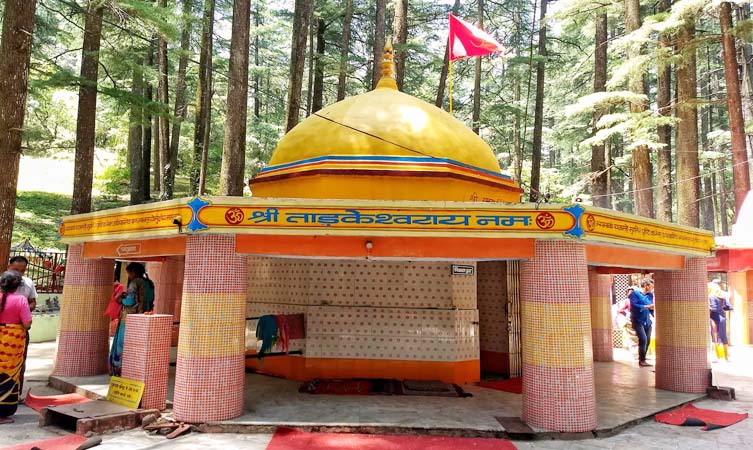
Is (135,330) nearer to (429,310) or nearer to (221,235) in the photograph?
(221,235)

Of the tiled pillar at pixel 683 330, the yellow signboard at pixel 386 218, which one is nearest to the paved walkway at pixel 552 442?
the tiled pillar at pixel 683 330

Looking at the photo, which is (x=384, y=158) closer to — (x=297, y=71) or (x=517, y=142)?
(x=297, y=71)

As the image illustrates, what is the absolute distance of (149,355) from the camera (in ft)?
22.6

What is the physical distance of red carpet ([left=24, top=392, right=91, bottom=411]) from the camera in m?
7.42

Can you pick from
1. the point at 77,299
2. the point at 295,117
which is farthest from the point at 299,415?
the point at 295,117

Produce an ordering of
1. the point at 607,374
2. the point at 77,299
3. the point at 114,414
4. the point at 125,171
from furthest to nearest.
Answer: the point at 125,171 < the point at 607,374 < the point at 77,299 < the point at 114,414

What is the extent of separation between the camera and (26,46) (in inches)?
334

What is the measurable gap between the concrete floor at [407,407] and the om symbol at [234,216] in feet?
8.62

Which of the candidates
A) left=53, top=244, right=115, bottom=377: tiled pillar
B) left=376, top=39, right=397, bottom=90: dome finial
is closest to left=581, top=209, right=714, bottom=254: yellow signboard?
left=376, top=39, right=397, bottom=90: dome finial

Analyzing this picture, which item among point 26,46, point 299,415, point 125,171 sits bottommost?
point 299,415

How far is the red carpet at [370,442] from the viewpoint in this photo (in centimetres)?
577

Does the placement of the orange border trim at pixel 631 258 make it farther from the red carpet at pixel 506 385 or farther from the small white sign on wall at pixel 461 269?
the red carpet at pixel 506 385

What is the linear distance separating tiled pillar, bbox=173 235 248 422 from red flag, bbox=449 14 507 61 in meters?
7.76

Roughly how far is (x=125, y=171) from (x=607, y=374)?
26.6 m
